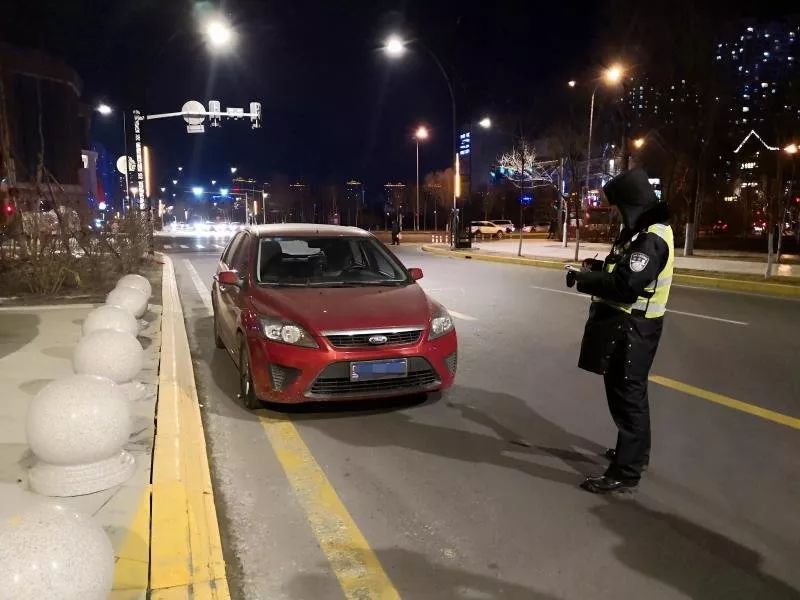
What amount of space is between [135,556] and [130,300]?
5.68 metres

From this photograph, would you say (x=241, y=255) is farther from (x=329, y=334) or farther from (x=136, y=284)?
(x=136, y=284)

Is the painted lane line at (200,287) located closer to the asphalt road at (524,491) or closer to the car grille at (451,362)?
the asphalt road at (524,491)

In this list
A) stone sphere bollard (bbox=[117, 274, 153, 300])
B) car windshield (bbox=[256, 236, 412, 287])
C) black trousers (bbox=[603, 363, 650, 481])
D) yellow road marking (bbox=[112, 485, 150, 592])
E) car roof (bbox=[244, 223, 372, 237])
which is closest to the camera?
yellow road marking (bbox=[112, 485, 150, 592])

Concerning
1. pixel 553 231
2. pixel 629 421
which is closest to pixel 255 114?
pixel 629 421

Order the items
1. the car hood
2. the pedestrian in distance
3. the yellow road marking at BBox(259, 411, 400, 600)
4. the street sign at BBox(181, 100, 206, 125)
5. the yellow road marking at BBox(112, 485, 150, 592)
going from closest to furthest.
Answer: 1. the yellow road marking at BBox(112, 485, 150, 592)
2. the yellow road marking at BBox(259, 411, 400, 600)
3. the car hood
4. the street sign at BBox(181, 100, 206, 125)
5. the pedestrian in distance

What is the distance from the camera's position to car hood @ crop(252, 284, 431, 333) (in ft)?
16.3

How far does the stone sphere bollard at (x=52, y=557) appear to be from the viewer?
2092 mm

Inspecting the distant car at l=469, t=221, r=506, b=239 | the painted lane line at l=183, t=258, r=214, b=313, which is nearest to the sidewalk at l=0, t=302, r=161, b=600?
the painted lane line at l=183, t=258, r=214, b=313

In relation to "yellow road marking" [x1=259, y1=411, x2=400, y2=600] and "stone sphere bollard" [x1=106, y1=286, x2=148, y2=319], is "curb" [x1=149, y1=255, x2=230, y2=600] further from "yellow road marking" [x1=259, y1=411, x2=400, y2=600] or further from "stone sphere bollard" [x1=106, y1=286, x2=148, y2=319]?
"stone sphere bollard" [x1=106, y1=286, x2=148, y2=319]

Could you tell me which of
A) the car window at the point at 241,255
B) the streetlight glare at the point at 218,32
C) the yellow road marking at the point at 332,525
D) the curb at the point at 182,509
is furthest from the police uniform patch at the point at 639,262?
the streetlight glare at the point at 218,32

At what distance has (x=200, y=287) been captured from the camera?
14.5 metres

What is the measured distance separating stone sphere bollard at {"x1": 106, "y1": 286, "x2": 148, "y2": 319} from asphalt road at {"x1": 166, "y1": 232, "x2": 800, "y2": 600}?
5.33 feet

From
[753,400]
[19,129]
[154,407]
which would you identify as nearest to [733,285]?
[753,400]

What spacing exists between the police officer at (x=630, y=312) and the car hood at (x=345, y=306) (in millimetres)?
1684
